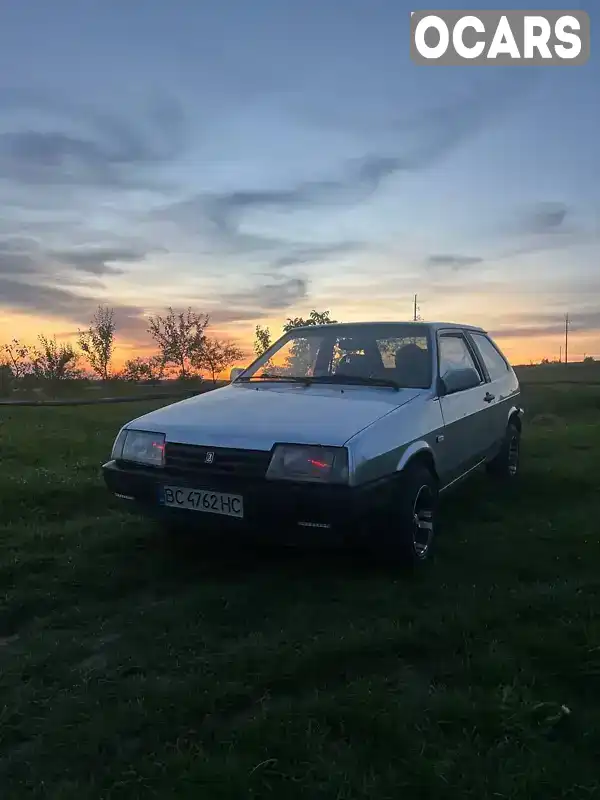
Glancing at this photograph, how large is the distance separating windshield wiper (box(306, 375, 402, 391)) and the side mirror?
0.41 m

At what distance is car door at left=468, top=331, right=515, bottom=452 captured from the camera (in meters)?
5.88

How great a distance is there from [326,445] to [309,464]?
142 millimetres

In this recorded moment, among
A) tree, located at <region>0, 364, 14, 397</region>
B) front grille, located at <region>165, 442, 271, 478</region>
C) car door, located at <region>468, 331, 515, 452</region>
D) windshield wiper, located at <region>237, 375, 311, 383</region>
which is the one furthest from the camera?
tree, located at <region>0, 364, 14, 397</region>

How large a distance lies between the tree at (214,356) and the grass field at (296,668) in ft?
108

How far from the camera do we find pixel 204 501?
12.3 feet

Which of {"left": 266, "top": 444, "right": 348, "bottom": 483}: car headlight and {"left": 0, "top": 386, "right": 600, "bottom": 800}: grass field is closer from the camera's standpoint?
{"left": 0, "top": 386, "right": 600, "bottom": 800}: grass field

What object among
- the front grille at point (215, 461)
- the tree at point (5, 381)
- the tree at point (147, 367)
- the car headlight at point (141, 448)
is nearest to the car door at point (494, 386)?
the front grille at point (215, 461)

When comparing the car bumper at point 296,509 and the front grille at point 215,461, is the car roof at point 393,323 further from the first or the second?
the front grille at point 215,461

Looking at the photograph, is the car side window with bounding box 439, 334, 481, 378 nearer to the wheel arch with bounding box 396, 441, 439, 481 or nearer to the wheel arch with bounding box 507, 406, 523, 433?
the wheel arch with bounding box 396, 441, 439, 481

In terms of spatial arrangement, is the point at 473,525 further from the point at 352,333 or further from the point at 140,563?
the point at 140,563

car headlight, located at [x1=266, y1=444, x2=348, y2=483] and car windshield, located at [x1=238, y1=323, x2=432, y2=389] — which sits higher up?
car windshield, located at [x1=238, y1=323, x2=432, y2=389]

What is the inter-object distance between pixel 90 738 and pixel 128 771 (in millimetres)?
256

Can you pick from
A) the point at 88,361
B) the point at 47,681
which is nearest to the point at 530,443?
the point at 47,681

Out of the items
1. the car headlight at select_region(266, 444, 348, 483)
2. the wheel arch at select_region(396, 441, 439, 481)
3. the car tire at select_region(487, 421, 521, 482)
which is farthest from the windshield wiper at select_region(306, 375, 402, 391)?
the car tire at select_region(487, 421, 521, 482)
